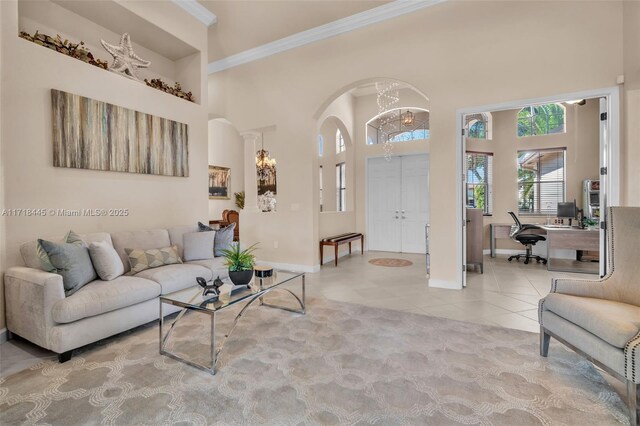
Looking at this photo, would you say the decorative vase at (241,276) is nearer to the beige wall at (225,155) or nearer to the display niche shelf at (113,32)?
the display niche shelf at (113,32)

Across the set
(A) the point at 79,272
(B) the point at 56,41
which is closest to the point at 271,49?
(B) the point at 56,41

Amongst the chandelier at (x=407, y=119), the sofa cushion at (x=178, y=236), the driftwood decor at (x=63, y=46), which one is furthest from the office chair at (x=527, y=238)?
the driftwood decor at (x=63, y=46)

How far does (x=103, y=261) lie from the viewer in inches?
112

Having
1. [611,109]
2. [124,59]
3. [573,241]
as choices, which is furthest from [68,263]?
[573,241]

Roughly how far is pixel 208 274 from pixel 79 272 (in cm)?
122

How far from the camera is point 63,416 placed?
5.65 ft

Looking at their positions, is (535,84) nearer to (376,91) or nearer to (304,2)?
(304,2)

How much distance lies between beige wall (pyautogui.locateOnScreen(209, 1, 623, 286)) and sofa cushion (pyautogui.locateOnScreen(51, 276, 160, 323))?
3006 mm

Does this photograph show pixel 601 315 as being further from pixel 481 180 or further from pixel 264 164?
pixel 264 164

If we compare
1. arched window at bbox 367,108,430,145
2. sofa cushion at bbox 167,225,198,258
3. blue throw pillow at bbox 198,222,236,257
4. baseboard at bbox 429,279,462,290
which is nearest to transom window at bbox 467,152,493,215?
arched window at bbox 367,108,430,145

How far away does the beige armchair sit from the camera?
5.49ft

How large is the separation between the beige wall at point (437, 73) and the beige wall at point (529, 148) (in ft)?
10.2

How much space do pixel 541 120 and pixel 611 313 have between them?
637cm

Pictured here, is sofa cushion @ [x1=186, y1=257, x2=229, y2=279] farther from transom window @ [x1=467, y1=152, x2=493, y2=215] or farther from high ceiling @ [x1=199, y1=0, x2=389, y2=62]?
transom window @ [x1=467, y1=152, x2=493, y2=215]
